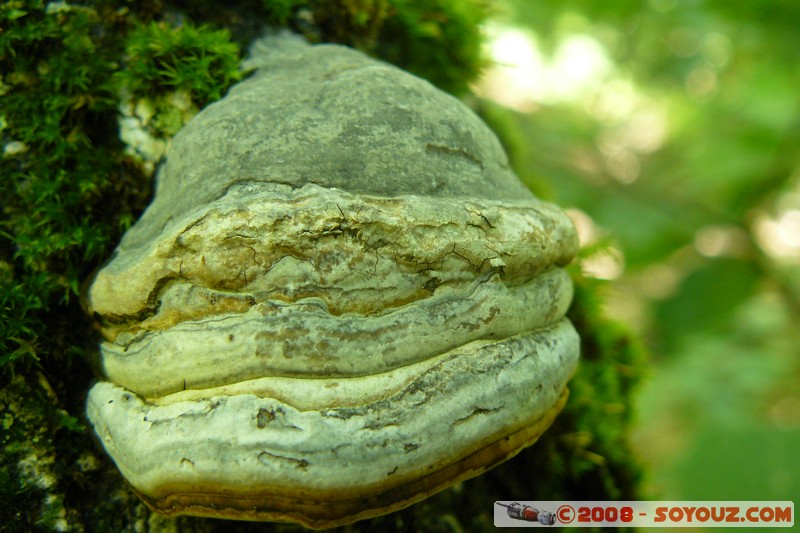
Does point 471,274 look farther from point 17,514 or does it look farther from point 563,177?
point 563,177

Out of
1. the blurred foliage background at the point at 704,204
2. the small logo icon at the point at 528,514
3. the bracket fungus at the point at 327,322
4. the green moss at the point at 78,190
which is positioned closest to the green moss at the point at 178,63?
the green moss at the point at 78,190

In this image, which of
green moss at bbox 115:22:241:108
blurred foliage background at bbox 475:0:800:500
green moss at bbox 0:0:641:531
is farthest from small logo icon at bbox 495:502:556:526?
green moss at bbox 115:22:241:108

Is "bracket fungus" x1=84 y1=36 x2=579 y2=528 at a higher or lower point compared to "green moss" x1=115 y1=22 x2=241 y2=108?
lower

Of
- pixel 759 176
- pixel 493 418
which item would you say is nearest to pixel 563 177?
pixel 759 176

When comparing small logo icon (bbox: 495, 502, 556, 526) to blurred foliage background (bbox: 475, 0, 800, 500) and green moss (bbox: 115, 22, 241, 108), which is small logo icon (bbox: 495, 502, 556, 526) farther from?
green moss (bbox: 115, 22, 241, 108)

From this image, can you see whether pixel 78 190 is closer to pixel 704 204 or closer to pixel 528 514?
pixel 528 514

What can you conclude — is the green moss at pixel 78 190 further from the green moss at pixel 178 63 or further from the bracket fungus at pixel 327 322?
the bracket fungus at pixel 327 322

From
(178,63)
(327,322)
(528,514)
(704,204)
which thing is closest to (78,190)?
(178,63)
